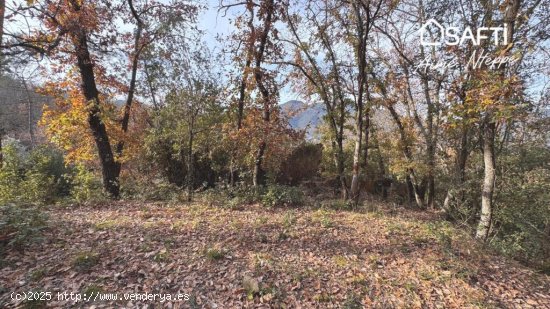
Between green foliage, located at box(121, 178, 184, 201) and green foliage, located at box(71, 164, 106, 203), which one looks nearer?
green foliage, located at box(71, 164, 106, 203)

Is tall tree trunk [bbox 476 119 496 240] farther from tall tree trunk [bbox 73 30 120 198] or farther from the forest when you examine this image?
tall tree trunk [bbox 73 30 120 198]

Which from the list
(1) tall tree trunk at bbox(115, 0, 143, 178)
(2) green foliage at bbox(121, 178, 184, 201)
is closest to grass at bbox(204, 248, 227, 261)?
(2) green foliage at bbox(121, 178, 184, 201)

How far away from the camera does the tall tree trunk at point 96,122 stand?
8.84 meters

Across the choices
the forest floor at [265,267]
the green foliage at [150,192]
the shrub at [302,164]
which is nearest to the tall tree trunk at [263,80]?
the green foliage at [150,192]

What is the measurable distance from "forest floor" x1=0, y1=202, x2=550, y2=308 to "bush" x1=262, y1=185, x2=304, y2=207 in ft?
7.77

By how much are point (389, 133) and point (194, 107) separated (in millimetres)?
9446

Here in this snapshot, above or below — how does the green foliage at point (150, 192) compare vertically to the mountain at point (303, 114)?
below

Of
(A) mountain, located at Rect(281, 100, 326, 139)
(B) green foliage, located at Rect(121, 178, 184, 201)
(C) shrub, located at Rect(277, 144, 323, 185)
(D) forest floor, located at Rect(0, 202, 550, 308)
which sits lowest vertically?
(D) forest floor, located at Rect(0, 202, 550, 308)

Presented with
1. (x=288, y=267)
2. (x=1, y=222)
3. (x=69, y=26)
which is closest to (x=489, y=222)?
(x=288, y=267)

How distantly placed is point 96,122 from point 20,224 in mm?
5300

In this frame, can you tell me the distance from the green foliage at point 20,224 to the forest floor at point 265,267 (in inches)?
7.4

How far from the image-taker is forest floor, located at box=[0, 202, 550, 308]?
396 cm

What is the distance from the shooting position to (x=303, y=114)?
41.4 ft

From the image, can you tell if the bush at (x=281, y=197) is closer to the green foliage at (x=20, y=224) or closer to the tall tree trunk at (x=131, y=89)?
the green foliage at (x=20, y=224)
